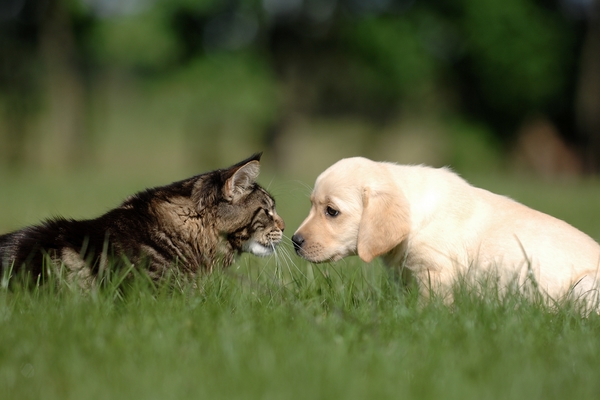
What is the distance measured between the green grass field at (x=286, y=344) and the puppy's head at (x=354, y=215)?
0.29m

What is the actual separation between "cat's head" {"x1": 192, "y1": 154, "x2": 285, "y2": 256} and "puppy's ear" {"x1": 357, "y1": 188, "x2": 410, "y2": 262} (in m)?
0.85

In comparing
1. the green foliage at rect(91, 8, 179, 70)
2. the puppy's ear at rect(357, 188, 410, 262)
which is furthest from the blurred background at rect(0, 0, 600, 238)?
the puppy's ear at rect(357, 188, 410, 262)

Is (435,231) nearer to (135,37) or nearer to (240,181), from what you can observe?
(240,181)

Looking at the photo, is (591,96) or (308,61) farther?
(308,61)

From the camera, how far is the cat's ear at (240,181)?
4.64m

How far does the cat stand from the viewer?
393 centimetres

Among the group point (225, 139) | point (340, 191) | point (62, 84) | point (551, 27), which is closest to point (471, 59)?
point (551, 27)

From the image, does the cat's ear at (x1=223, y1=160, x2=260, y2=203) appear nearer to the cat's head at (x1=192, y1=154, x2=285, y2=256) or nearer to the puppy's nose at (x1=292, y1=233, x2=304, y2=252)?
the cat's head at (x1=192, y1=154, x2=285, y2=256)

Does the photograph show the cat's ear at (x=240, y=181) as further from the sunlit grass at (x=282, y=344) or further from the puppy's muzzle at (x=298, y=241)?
the sunlit grass at (x=282, y=344)

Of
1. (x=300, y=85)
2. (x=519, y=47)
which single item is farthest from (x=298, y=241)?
(x=300, y=85)

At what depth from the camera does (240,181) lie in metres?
4.78

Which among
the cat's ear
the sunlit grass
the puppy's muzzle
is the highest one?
the cat's ear

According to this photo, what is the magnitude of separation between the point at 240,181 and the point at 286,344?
192cm

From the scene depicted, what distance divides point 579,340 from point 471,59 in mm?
25386
